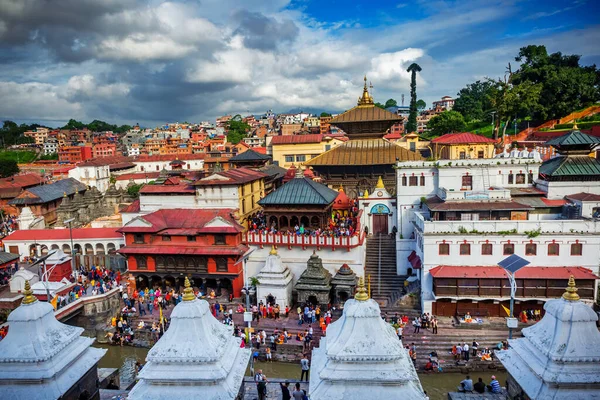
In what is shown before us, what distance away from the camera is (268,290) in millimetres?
24062

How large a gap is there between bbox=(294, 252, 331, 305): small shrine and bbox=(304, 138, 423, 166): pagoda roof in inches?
426

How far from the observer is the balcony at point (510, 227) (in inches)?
830

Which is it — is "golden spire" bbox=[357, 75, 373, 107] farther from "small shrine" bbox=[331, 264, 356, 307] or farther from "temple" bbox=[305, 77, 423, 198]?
"small shrine" bbox=[331, 264, 356, 307]

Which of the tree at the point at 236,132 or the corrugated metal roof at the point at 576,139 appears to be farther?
the tree at the point at 236,132

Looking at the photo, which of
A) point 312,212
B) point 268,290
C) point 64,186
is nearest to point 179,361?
point 268,290

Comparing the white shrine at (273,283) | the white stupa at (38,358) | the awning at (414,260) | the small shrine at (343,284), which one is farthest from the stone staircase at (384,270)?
the white stupa at (38,358)

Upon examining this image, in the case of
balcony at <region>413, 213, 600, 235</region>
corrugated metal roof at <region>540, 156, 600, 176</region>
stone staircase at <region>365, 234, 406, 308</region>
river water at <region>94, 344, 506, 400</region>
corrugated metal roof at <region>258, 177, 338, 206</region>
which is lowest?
river water at <region>94, 344, 506, 400</region>

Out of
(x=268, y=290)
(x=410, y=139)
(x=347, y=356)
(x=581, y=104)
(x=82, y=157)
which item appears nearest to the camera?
(x=347, y=356)

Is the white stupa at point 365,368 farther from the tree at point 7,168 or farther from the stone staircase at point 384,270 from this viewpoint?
the tree at point 7,168

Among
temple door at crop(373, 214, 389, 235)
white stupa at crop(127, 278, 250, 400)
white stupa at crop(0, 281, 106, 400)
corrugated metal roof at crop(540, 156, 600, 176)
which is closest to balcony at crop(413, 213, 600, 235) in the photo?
corrugated metal roof at crop(540, 156, 600, 176)

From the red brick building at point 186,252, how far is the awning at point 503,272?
11.8 meters

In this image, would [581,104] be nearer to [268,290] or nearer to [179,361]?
[268,290]

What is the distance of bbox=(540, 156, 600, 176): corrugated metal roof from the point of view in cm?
2505

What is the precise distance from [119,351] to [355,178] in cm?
1965
